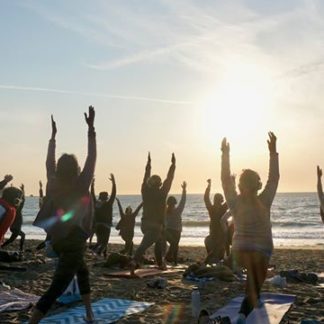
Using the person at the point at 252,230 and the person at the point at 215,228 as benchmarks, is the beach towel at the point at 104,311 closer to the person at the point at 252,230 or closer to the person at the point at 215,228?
the person at the point at 252,230

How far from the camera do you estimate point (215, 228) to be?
41.5 ft

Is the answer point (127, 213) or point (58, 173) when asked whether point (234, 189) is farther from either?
point (127, 213)

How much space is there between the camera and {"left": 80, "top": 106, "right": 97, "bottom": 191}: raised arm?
5547 millimetres

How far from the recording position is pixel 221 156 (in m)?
5.94

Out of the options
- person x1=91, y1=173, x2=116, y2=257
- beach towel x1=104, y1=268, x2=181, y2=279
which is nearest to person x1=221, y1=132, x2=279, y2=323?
beach towel x1=104, y1=268, x2=181, y2=279

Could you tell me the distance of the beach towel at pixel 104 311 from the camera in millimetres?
6443

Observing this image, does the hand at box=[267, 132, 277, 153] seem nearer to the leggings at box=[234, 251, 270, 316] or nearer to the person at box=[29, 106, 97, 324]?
A: the leggings at box=[234, 251, 270, 316]

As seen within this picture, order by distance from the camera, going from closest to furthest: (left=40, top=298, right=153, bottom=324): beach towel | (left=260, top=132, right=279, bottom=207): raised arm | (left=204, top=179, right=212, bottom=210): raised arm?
1. (left=260, top=132, right=279, bottom=207): raised arm
2. (left=40, top=298, right=153, bottom=324): beach towel
3. (left=204, top=179, right=212, bottom=210): raised arm

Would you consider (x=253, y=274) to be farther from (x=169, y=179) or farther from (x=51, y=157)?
(x=169, y=179)

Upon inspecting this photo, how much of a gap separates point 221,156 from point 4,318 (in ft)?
11.6

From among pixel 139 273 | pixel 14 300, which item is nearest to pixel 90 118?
pixel 14 300

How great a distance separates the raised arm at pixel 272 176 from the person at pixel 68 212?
1952 mm

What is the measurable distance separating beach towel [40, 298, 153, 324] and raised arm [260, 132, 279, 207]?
2.52 meters

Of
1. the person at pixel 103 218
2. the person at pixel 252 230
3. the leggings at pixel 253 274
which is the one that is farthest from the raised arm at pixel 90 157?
the person at pixel 103 218
